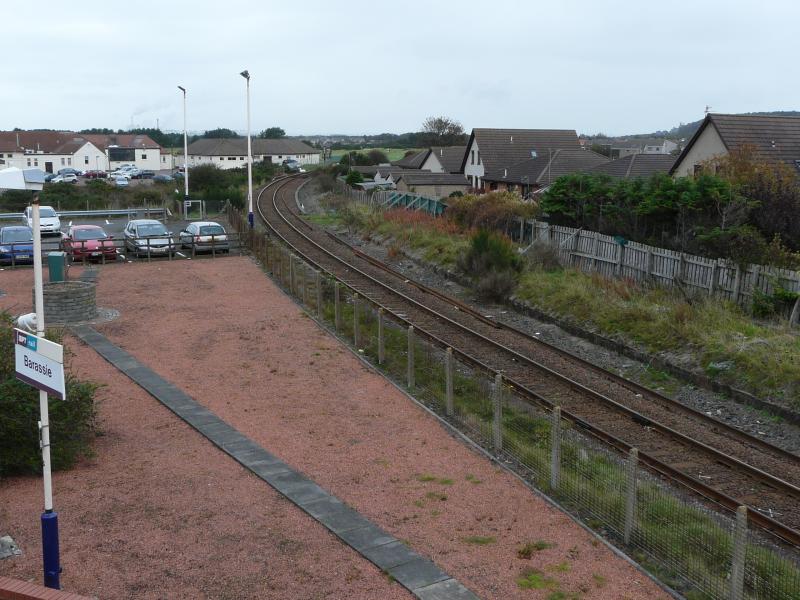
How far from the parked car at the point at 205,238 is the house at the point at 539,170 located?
66.6 ft

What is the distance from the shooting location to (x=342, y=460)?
1199 centimetres

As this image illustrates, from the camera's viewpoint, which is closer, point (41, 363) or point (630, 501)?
point (41, 363)

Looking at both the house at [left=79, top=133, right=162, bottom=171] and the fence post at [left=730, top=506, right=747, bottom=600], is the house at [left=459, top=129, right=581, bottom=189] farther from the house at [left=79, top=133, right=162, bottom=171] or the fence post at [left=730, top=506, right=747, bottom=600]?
the house at [left=79, top=133, right=162, bottom=171]

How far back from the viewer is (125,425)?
13352 millimetres

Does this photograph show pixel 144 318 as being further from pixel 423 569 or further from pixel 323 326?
pixel 423 569

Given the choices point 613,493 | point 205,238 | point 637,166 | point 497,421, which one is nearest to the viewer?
point 613,493

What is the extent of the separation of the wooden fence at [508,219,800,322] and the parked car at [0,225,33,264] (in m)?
18.7

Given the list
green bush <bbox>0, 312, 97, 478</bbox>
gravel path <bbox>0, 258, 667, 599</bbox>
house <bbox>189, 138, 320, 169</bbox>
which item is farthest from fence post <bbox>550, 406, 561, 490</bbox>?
house <bbox>189, 138, 320, 169</bbox>

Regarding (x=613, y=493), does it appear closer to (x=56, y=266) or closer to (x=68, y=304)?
(x=68, y=304)

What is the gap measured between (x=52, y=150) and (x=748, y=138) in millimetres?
101759

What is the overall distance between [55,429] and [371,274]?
19.6m

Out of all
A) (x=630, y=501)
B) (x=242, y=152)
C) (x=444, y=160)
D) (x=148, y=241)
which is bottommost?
(x=630, y=501)

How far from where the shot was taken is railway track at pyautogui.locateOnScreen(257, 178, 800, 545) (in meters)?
11.8

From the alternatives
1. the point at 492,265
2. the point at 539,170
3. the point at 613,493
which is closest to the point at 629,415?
the point at 613,493
